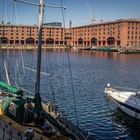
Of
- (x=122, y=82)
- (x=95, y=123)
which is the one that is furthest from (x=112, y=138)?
(x=122, y=82)

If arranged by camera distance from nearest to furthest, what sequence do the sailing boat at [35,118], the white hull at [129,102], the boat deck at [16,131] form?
the boat deck at [16,131] < the sailing boat at [35,118] < the white hull at [129,102]

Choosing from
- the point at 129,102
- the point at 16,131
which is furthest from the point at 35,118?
the point at 129,102

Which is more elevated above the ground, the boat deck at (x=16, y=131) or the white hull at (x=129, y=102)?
the boat deck at (x=16, y=131)

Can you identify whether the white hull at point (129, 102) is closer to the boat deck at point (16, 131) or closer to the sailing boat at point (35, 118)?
the sailing boat at point (35, 118)

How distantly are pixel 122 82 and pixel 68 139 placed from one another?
50.4 m

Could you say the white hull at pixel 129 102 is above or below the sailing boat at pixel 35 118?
below

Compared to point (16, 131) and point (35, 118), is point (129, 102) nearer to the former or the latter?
point (35, 118)

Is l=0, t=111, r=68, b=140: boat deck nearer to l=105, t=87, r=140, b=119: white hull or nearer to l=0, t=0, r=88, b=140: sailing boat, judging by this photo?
l=0, t=0, r=88, b=140: sailing boat

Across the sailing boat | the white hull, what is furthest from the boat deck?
the white hull

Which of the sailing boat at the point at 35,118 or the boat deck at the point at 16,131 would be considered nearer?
the boat deck at the point at 16,131

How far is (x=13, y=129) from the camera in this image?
19.5 m

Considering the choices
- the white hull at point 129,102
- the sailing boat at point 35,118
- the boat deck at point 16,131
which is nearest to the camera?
the boat deck at point 16,131

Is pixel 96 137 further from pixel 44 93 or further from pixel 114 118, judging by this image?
pixel 44 93

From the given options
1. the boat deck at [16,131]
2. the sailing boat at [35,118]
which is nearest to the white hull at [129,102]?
the sailing boat at [35,118]
